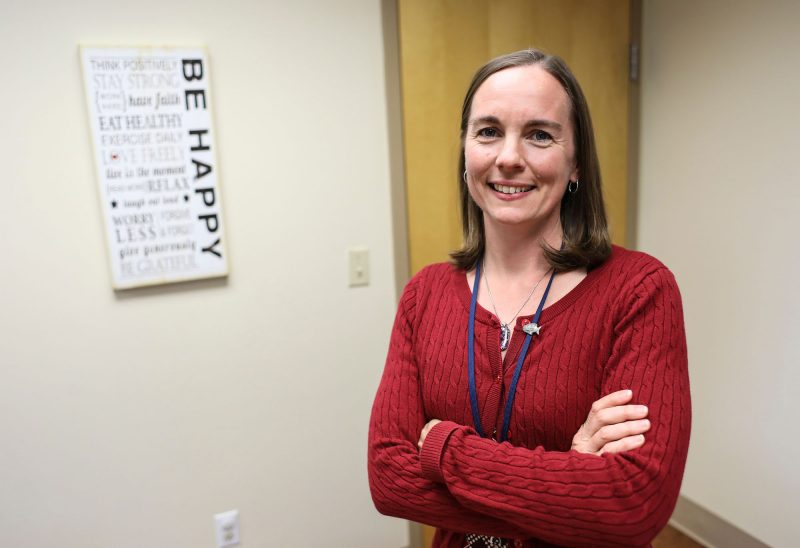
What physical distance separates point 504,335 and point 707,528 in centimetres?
179

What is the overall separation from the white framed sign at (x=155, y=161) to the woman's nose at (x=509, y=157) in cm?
107

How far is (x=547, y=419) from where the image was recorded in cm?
103

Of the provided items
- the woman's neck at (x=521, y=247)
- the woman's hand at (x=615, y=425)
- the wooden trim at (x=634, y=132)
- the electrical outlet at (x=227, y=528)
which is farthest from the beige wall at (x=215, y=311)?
the woman's hand at (x=615, y=425)

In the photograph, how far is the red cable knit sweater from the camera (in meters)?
0.91

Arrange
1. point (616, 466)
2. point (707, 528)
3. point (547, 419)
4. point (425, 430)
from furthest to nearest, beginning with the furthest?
point (707, 528) → point (425, 430) → point (547, 419) → point (616, 466)

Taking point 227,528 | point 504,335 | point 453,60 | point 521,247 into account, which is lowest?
point 227,528

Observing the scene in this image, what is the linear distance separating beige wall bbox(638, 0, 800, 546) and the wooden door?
238mm

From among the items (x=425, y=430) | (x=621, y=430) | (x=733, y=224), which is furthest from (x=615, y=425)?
(x=733, y=224)

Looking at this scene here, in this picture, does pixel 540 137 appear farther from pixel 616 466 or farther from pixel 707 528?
pixel 707 528

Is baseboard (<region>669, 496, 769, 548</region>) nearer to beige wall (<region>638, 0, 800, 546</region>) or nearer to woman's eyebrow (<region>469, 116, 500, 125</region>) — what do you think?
beige wall (<region>638, 0, 800, 546</region>)

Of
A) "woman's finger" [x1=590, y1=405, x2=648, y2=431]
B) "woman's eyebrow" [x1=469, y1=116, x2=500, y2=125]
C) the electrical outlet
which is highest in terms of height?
"woman's eyebrow" [x1=469, y1=116, x2=500, y2=125]

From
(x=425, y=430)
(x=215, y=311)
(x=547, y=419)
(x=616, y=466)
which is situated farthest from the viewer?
(x=215, y=311)

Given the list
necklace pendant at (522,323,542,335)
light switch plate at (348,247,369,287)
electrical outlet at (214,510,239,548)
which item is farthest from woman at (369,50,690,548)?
electrical outlet at (214,510,239,548)

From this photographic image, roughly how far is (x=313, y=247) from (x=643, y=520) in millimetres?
1365
